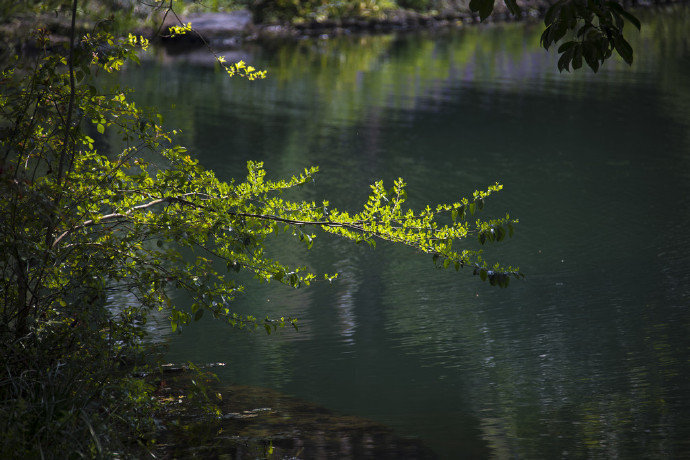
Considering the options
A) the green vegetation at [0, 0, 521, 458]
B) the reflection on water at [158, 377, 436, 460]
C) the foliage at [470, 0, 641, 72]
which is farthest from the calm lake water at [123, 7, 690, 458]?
the foliage at [470, 0, 641, 72]

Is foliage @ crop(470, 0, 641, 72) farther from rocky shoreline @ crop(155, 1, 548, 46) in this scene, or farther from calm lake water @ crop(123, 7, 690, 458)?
rocky shoreline @ crop(155, 1, 548, 46)

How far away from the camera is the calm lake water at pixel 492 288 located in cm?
492

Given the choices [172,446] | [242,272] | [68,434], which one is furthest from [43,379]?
[242,272]

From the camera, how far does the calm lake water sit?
4.92 m

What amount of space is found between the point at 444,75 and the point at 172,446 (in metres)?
14.4

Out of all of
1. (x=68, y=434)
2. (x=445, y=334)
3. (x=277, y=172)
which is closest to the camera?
(x=68, y=434)

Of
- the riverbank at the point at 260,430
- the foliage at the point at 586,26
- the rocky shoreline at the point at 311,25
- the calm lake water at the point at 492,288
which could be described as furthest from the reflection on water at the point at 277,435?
the rocky shoreline at the point at 311,25

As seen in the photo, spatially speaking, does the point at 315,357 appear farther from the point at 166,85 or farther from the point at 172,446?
the point at 166,85

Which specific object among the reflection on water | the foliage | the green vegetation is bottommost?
the reflection on water

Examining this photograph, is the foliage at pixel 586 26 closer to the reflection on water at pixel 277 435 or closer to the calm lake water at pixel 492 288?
the calm lake water at pixel 492 288

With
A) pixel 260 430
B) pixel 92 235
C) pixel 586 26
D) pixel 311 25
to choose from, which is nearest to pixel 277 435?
pixel 260 430

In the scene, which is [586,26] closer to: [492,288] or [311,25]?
[492,288]

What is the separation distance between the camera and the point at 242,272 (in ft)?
24.3

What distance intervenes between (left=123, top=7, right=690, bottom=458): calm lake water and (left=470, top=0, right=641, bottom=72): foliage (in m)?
1.97
